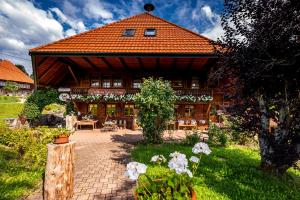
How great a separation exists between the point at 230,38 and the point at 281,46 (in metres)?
1.35

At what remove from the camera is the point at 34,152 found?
21.5ft

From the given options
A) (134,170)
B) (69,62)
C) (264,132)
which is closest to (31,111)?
(69,62)

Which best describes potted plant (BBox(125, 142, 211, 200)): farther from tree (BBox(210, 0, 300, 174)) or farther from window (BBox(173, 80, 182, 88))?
window (BBox(173, 80, 182, 88))

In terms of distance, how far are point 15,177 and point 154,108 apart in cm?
574

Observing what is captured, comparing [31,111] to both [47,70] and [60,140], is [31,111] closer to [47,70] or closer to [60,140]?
[47,70]

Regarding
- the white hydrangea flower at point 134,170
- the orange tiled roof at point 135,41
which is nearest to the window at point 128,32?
the orange tiled roof at point 135,41

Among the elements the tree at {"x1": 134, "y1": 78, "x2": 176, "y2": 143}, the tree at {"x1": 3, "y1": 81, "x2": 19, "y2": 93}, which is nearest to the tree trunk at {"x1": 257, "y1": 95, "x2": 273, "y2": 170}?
the tree at {"x1": 134, "y1": 78, "x2": 176, "y2": 143}

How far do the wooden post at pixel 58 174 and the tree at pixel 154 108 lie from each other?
5.12 metres

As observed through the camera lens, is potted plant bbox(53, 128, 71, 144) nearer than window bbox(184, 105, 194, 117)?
Yes

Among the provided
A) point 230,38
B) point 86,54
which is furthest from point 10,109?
point 230,38

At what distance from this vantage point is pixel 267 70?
15.2 ft

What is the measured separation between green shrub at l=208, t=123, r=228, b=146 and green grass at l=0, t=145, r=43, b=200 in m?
7.41

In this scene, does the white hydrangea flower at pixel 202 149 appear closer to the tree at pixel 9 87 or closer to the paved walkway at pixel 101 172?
the paved walkway at pixel 101 172

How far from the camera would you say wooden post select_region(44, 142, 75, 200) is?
4281mm
